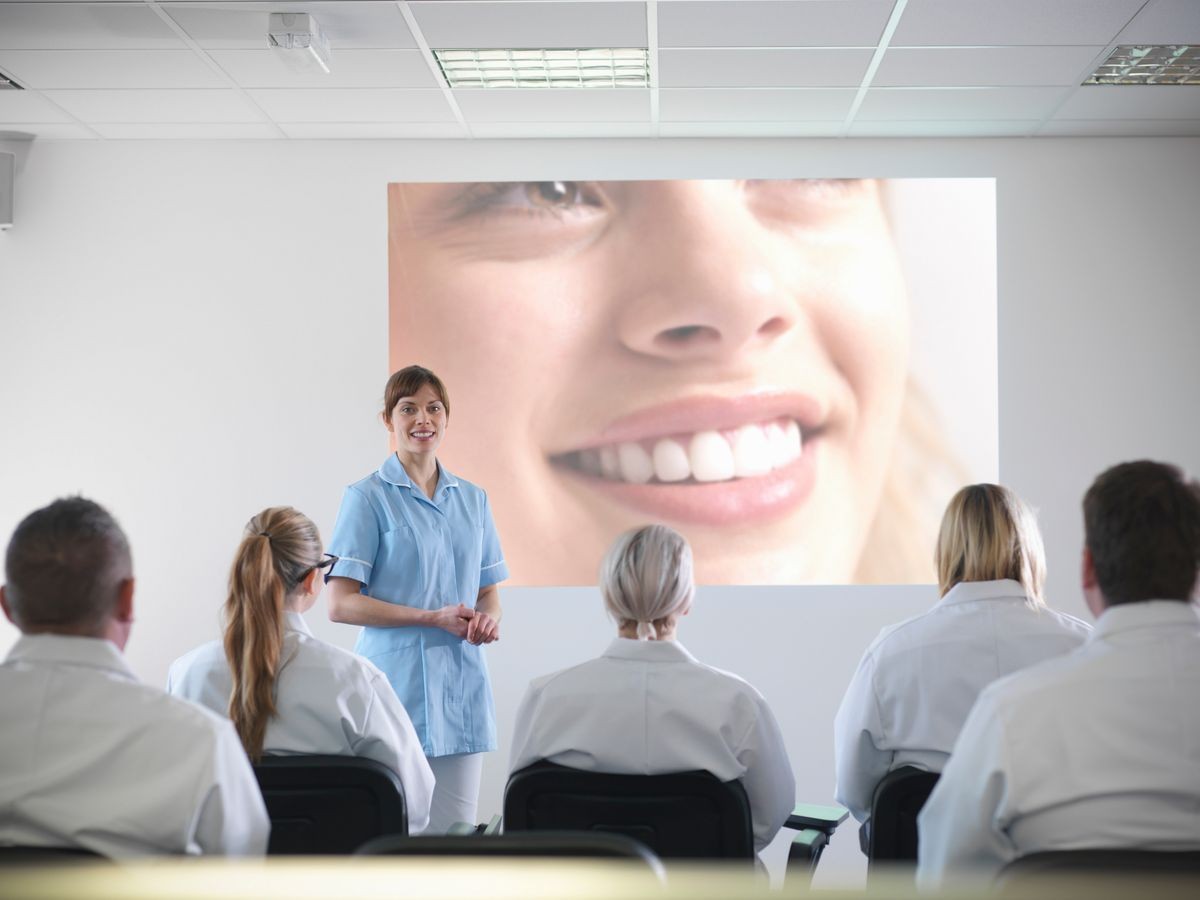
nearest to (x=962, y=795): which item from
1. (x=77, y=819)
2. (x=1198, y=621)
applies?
(x=1198, y=621)

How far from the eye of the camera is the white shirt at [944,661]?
2.23 metres

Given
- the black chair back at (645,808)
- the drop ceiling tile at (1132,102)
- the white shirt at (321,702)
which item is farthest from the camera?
the drop ceiling tile at (1132,102)

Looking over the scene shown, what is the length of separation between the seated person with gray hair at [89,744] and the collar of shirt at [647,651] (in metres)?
0.79

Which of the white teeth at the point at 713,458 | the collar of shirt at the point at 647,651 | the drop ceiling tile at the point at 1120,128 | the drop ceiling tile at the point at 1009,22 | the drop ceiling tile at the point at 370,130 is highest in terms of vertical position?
the drop ceiling tile at the point at 1009,22

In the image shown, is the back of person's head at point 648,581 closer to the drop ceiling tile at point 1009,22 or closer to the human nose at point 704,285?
the drop ceiling tile at point 1009,22

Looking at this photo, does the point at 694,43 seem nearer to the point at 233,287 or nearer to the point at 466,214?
the point at 466,214

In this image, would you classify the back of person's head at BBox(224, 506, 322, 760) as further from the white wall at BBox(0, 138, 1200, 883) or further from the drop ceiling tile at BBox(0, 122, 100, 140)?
the drop ceiling tile at BBox(0, 122, 100, 140)

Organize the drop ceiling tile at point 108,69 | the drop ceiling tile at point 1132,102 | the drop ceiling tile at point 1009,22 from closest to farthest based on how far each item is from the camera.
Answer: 1. the drop ceiling tile at point 1009,22
2. the drop ceiling tile at point 108,69
3. the drop ceiling tile at point 1132,102

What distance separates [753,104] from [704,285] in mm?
753

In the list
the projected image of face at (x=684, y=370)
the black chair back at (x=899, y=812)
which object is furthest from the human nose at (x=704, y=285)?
the black chair back at (x=899, y=812)

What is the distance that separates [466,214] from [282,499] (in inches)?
57.4

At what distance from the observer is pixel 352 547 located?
300 cm

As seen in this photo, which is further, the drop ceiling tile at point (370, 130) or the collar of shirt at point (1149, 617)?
the drop ceiling tile at point (370, 130)

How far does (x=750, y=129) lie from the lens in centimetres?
455
